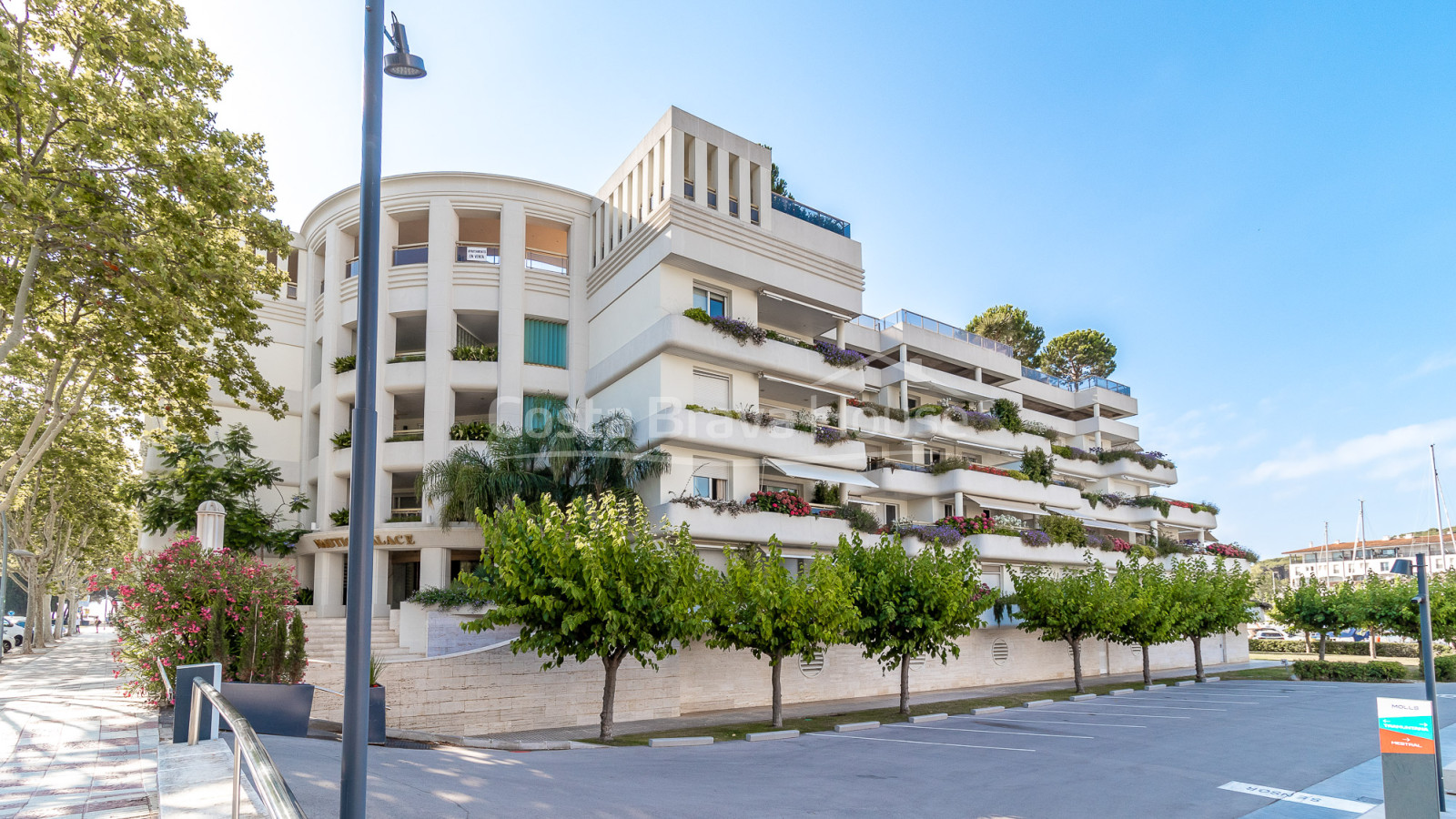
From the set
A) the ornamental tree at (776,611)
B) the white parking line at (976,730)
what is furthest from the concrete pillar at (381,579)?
the white parking line at (976,730)

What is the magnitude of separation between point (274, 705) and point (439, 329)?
60.8 ft

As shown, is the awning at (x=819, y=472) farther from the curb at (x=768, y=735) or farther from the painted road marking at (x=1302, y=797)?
the painted road marking at (x=1302, y=797)

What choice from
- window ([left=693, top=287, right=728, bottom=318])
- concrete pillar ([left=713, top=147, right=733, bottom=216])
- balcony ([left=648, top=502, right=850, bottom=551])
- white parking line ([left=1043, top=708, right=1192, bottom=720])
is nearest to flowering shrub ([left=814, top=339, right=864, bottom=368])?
window ([left=693, top=287, right=728, bottom=318])

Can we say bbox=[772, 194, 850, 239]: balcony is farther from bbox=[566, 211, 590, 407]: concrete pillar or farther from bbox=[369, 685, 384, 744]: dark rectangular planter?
bbox=[369, 685, 384, 744]: dark rectangular planter

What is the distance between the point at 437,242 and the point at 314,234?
6.60m

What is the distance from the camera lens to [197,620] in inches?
575

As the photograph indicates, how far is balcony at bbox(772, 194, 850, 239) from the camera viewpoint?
32375 mm

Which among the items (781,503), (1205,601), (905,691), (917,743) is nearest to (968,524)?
(781,503)

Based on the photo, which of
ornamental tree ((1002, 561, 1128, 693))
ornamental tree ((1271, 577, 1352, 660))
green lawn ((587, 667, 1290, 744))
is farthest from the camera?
ornamental tree ((1271, 577, 1352, 660))

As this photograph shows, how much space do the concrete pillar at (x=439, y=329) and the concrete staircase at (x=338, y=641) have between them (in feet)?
13.7

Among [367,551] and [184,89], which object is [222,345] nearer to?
[184,89]

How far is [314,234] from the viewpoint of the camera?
3284 centimetres

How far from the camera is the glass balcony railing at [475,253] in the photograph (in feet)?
99.8

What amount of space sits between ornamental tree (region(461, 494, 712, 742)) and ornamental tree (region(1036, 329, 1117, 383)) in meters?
46.6
